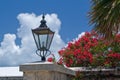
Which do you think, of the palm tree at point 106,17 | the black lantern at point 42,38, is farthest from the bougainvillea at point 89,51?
the black lantern at point 42,38

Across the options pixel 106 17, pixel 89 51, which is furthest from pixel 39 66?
pixel 89 51

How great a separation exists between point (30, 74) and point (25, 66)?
0.56 ft

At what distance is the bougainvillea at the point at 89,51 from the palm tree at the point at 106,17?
232cm

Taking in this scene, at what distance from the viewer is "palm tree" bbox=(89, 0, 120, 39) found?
10266 mm

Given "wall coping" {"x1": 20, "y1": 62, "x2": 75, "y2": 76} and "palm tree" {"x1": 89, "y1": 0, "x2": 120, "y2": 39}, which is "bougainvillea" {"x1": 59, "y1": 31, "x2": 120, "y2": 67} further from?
"wall coping" {"x1": 20, "y1": 62, "x2": 75, "y2": 76}

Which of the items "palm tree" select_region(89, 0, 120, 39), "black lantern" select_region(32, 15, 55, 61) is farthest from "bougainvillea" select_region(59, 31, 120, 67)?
"black lantern" select_region(32, 15, 55, 61)

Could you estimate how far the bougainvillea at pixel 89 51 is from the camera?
44.6 ft

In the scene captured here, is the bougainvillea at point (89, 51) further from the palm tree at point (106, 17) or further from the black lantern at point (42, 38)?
the black lantern at point (42, 38)

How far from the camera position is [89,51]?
15.1 m

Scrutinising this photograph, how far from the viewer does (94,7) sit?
1076cm

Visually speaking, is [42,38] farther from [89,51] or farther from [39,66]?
[89,51]

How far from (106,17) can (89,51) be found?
15.9ft

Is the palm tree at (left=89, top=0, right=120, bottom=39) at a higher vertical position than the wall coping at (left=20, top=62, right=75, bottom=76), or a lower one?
higher

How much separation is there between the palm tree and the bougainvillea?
7.61 ft
